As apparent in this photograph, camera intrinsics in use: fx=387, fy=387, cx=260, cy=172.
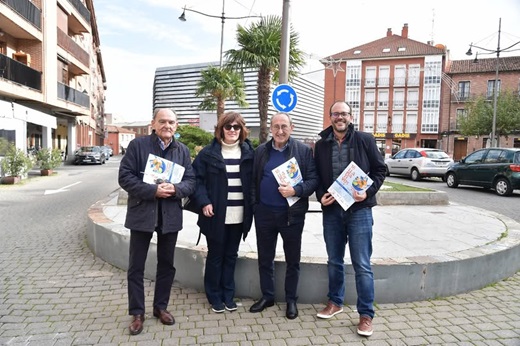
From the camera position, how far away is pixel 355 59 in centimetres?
5350

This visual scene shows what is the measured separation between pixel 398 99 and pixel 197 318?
2122 inches

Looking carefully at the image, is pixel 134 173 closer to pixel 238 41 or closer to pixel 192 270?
pixel 192 270

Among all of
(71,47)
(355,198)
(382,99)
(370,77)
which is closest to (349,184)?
(355,198)

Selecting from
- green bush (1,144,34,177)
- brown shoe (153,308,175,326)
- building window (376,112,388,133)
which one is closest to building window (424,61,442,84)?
building window (376,112,388,133)

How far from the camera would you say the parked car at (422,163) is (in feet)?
58.7

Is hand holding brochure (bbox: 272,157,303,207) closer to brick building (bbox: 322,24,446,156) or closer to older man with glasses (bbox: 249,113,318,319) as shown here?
older man with glasses (bbox: 249,113,318,319)

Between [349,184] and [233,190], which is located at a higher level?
[349,184]

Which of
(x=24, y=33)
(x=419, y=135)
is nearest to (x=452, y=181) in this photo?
(x=24, y=33)

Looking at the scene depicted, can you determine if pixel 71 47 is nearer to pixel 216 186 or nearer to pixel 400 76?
pixel 216 186

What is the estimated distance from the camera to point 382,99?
2096 inches

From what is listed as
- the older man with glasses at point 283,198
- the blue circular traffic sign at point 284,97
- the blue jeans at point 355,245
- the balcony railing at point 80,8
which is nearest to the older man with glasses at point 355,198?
the blue jeans at point 355,245

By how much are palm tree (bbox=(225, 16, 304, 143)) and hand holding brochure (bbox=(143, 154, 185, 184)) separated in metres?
10.7

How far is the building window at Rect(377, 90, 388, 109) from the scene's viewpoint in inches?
2085

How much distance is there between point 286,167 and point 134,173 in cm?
136
